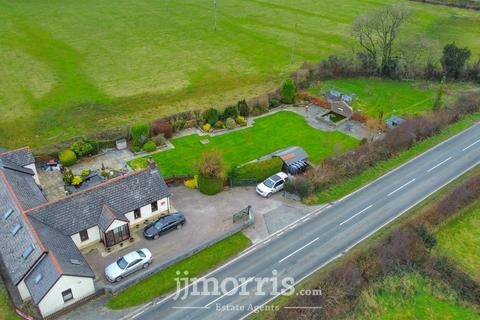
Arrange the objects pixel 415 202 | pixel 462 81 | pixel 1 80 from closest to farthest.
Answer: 1. pixel 415 202
2. pixel 1 80
3. pixel 462 81

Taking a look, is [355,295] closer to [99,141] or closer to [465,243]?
[465,243]

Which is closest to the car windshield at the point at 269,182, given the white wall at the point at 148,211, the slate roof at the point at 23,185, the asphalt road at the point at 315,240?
the asphalt road at the point at 315,240

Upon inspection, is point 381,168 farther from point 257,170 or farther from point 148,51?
point 148,51

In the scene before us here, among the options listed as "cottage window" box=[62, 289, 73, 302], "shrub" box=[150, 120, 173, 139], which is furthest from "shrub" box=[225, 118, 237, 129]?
"cottage window" box=[62, 289, 73, 302]

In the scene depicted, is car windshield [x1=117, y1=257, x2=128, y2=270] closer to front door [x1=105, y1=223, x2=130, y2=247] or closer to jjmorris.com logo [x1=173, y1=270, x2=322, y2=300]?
front door [x1=105, y1=223, x2=130, y2=247]

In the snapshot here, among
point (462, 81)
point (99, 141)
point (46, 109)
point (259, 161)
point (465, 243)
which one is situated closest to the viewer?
point (465, 243)

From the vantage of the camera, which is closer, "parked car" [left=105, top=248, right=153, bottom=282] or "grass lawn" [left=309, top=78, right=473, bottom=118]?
"parked car" [left=105, top=248, right=153, bottom=282]

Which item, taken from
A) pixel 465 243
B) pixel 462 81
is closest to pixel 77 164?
pixel 465 243

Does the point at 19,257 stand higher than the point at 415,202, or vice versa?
the point at 19,257
